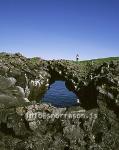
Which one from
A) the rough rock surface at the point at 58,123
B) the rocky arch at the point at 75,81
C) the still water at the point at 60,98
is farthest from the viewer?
the still water at the point at 60,98

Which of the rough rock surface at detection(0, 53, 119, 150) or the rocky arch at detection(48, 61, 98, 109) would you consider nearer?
the rough rock surface at detection(0, 53, 119, 150)

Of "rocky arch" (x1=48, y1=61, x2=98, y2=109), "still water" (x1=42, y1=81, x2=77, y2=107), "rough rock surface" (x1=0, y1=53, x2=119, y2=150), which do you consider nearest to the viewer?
"rough rock surface" (x1=0, y1=53, x2=119, y2=150)

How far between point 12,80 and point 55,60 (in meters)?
21.4

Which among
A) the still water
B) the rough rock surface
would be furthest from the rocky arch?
the still water

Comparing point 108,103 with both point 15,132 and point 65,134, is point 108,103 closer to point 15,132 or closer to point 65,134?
point 65,134

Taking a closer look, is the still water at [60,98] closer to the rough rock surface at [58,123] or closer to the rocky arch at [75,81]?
the rocky arch at [75,81]

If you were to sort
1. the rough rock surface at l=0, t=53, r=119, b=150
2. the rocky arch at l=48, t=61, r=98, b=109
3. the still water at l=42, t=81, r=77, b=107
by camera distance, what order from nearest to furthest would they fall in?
1. the rough rock surface at l=0, t=53, r=119, b=150
2. the rocky arch at l=48, t=61, r=98, b=109
3. the still water at l=42, t=81, r=77, b=107

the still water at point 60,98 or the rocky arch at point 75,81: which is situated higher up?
the rocky arch at point 75,81

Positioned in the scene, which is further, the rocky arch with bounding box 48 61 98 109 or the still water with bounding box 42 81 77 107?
the still water with bounding box 42 81 77 107

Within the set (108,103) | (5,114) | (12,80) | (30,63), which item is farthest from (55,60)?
(5,114)

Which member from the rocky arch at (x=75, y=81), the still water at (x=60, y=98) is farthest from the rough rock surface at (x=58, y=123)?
the still water at (x=60, y=98)

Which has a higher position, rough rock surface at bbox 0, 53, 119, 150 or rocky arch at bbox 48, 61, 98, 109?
rocky arch at bbox 48, 61, 98, 109

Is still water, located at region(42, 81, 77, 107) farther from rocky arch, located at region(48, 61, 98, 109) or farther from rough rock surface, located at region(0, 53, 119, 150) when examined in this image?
rough rock surface, located at region(0, 53, 119, 150)

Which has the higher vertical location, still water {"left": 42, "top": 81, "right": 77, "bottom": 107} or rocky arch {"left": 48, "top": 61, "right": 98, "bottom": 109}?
rocky arch {"left": 48, "top": 61, "right": 98, "bottom": 109}
